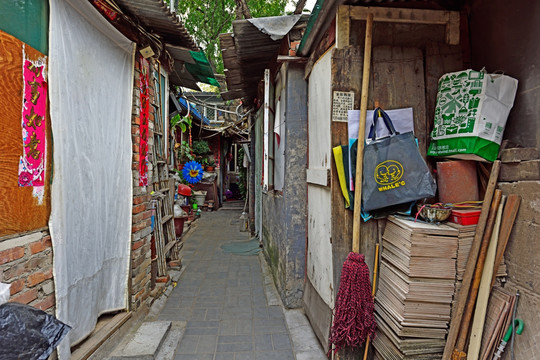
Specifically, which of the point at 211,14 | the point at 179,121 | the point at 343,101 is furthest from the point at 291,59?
the point at 211,14

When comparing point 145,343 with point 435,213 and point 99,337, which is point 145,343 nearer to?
point 99,337

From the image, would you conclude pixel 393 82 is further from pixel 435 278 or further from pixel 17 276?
pixel 17 276

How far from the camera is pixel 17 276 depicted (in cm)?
195

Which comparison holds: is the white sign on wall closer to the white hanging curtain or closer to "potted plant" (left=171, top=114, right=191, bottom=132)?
the white hanging curtain

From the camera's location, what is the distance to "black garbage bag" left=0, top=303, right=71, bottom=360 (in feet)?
4.79

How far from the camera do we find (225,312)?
4.18 meters

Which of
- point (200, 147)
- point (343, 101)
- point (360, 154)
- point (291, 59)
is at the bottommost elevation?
point (360, 154)

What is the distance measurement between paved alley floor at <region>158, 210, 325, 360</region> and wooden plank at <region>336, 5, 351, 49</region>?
303cm

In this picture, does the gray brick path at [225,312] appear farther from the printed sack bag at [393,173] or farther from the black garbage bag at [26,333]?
the printed sack bag at [393,173]

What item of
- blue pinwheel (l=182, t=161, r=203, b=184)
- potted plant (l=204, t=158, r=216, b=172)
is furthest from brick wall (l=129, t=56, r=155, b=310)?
potted plant (l=204, t=158, r=216, b=172)

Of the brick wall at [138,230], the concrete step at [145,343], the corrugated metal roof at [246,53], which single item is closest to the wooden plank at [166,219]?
the brick wall at [138,230]

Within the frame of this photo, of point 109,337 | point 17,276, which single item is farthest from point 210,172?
point 17,276

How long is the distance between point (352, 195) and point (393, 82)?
105 centimetres

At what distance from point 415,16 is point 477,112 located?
1019 mm
